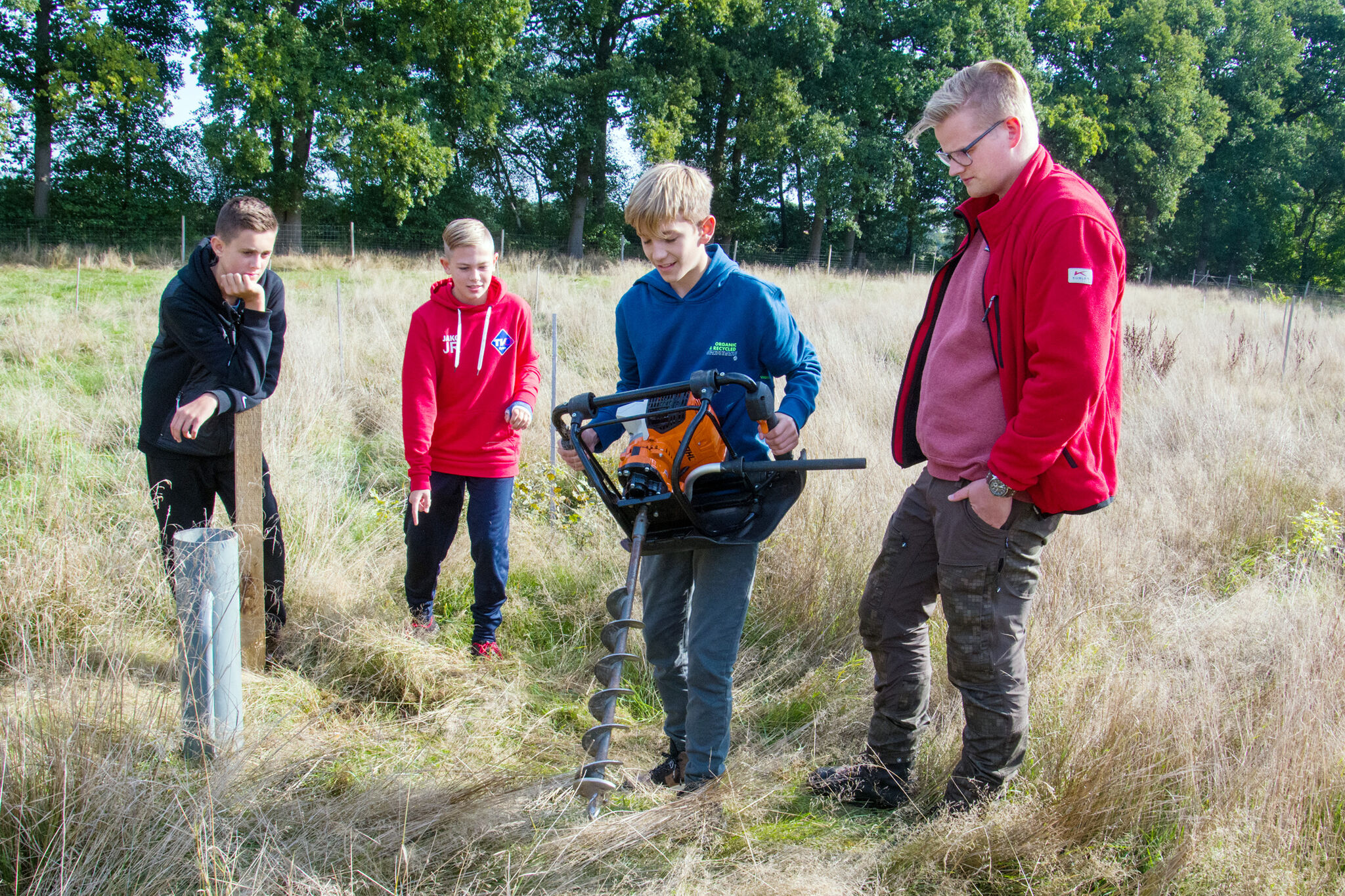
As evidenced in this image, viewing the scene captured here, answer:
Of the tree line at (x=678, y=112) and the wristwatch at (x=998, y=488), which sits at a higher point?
the tree line at (x=678, y=112)

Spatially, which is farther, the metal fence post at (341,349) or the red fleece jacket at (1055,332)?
the metal fence post at (341,349)

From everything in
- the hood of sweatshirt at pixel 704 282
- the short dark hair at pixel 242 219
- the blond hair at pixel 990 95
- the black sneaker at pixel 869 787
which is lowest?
the black sneaker at pixel 869 787

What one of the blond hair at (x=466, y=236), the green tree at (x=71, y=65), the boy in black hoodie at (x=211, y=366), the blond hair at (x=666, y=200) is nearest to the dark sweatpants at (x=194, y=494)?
the boy in black hoodie at (x=211, y=366)

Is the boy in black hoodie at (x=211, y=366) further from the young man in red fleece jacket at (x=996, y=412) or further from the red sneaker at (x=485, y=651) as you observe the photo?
the young man in red fleece jacket at (x=996, y=412)

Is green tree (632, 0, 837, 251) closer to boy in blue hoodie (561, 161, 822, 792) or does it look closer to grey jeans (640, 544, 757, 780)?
boy in blue hoodie (561, 161, 822, 792)

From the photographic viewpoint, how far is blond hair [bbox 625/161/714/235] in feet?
7.54

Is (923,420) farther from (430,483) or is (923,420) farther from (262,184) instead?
(262,184)

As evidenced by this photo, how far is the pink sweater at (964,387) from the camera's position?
2.19 metres

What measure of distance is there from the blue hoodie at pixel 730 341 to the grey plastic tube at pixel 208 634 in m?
1.10

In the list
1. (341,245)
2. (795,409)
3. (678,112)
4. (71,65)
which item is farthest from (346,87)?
(795,409)

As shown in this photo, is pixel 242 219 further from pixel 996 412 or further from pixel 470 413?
pixel 996 412

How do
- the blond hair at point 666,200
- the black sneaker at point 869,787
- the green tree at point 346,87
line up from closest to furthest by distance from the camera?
the blond hair at point 666,200
the black sneaker at point 869,787
the green tree at point 346,87

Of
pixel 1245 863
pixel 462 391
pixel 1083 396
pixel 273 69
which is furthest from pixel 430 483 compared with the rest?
pixel 273 69

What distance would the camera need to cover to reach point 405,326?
9.45 m
